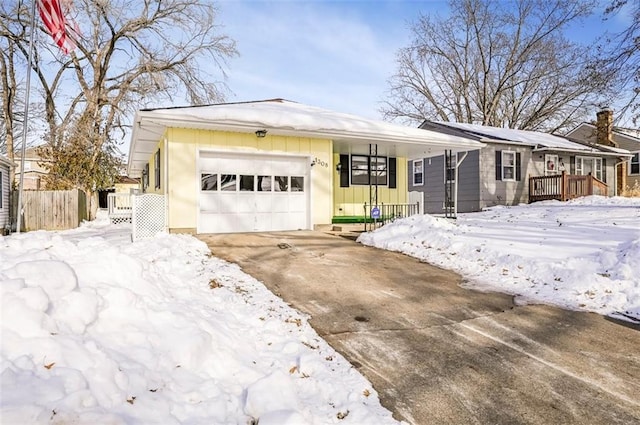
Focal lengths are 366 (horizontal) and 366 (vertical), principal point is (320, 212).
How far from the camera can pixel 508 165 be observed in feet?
62.0

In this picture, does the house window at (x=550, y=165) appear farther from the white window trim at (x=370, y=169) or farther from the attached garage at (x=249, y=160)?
the white window trim at (x=370, y=169)

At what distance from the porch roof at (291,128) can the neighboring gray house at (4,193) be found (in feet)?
19.3

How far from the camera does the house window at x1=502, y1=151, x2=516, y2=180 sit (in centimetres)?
1875

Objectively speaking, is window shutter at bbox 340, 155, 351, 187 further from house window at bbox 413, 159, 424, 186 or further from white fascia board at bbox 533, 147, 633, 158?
white fascia board at bbox 533, 147, 633, 158

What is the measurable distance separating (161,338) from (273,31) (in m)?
14.2

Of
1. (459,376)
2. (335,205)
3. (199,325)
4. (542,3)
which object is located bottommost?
(459,376)

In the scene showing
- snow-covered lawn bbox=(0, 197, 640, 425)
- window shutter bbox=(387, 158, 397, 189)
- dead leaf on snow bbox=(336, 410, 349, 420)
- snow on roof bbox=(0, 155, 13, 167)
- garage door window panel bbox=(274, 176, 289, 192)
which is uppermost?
snow on roof bbox=(0, 155, 13, 167)

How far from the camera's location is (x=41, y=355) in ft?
7.25

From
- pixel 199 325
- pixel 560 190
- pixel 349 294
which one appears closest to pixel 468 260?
pixel 349 294

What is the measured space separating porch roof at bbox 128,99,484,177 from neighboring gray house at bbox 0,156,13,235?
5.88 m

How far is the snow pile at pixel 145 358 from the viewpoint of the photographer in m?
2.06

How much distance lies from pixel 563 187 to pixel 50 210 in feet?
76.3

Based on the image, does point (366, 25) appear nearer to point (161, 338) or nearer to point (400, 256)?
Result: point (400, 256)

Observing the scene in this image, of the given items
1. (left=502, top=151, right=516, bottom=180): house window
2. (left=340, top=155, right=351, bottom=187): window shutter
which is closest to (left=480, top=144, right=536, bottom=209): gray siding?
(left=502, top=151, right=516, bottom=180): house window
